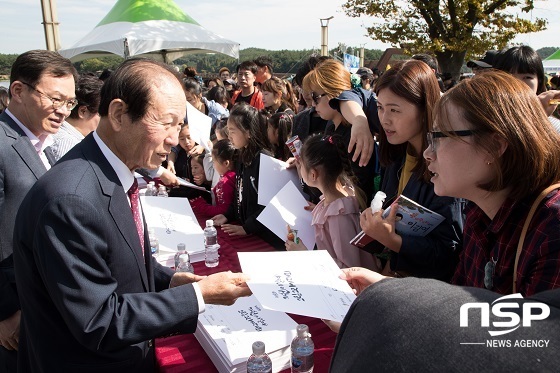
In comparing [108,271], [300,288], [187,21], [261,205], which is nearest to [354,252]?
[300,288]

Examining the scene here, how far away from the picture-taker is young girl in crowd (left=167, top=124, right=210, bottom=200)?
13.5 ft

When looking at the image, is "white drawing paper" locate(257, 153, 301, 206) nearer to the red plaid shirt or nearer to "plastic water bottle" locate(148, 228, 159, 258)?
"plastic water bottle" locate(148, 228, 159, 258)

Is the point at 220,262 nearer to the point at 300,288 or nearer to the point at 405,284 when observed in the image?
the point at 300,288

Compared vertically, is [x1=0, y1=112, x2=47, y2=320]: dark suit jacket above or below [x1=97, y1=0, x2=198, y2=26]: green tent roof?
below

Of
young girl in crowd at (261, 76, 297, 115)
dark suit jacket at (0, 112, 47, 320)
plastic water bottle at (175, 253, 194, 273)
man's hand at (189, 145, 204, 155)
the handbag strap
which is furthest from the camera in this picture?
young girl in crowd at (261, 76, 297, 115)

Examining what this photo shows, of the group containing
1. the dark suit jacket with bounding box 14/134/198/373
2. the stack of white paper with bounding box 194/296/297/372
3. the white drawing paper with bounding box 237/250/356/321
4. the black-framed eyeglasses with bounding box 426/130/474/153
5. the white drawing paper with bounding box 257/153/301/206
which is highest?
the black-framed eyeglasses with bounding box 426/130/474/153

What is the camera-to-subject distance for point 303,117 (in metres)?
3.62

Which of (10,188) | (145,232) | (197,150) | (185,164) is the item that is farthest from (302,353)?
(185,164)

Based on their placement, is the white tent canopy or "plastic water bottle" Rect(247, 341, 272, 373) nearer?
"plastic water bottle" Rect(247, 341, 272, 373)

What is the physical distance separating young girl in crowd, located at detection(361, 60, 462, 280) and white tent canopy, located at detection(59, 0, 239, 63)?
21.1 ft

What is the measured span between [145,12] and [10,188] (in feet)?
24.9

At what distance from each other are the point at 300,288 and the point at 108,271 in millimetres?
640

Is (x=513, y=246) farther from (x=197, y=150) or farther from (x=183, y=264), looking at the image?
(x=197, y=150)

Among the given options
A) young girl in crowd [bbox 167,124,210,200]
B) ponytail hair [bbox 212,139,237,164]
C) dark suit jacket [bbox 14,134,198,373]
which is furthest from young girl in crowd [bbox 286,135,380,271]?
young girl in crowd [bbox 167,124,210,200]
